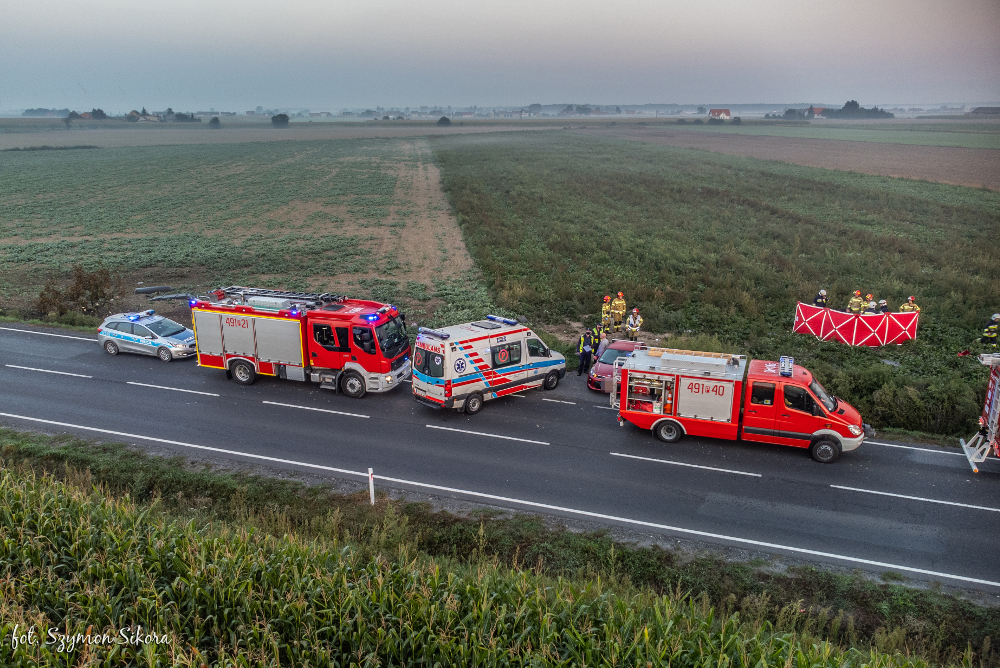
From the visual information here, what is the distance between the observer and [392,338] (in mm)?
20016

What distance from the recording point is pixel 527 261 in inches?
1487

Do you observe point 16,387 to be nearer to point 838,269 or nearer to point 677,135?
point 838,269

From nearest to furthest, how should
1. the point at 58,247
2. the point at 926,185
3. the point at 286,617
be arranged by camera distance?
the point at 286,617, the point at 58,247, the point at 926,185

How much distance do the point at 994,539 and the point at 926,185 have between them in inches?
2671

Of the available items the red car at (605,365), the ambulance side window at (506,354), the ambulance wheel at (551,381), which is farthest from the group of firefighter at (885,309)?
the ambulance side window at (506,354)

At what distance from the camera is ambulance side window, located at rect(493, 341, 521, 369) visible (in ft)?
62.5

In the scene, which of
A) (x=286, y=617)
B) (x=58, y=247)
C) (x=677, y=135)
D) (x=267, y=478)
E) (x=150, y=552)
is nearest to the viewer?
(x=286, y=617)

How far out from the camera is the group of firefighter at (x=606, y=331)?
21.5 metres

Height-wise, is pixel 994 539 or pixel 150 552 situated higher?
pixel 150 552

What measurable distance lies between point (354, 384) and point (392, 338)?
5.68 feet

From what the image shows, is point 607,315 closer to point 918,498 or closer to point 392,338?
point 392,338

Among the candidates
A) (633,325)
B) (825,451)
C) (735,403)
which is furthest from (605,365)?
(825,451)

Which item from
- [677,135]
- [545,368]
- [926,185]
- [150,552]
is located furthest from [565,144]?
[150,552]

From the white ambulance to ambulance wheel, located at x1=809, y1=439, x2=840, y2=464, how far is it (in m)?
7.49
